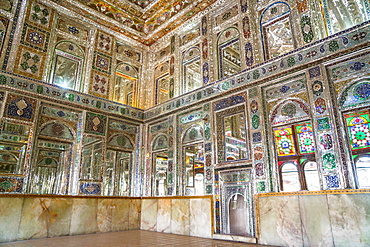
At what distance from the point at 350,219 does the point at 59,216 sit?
7437mm

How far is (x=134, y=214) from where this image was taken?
9.73 m

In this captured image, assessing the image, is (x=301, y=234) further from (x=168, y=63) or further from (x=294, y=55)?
(x=168, y=63)

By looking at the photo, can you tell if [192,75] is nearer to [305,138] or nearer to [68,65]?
[68,65]

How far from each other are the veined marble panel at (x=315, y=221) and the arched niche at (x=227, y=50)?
457 centimetres

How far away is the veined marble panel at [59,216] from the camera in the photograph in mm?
7793

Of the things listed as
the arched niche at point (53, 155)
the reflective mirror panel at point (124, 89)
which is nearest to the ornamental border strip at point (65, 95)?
the arched niche at point (53, 155)

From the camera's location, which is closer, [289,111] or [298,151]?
[289,111]

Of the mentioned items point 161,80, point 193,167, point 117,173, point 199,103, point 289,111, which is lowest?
point 117,173

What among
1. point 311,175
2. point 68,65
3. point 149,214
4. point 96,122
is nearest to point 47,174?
point 96,122

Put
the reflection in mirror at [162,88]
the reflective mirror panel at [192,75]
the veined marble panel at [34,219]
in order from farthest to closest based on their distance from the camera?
the reflection in mirror at [162,88] < the reflective mirror panel at [192,75] < the veined marble panel at [34,219]

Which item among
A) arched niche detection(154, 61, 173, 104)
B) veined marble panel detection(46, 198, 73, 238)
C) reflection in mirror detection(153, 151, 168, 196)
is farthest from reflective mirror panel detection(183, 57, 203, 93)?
veined marble panel detection(46, 198, 73, 238)

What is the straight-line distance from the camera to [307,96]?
6.54 m

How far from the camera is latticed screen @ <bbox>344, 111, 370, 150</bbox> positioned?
5.70 m

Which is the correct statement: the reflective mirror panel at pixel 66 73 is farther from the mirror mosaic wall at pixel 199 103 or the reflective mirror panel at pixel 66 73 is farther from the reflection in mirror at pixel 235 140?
the reflection in mirror at pixel 235 140
